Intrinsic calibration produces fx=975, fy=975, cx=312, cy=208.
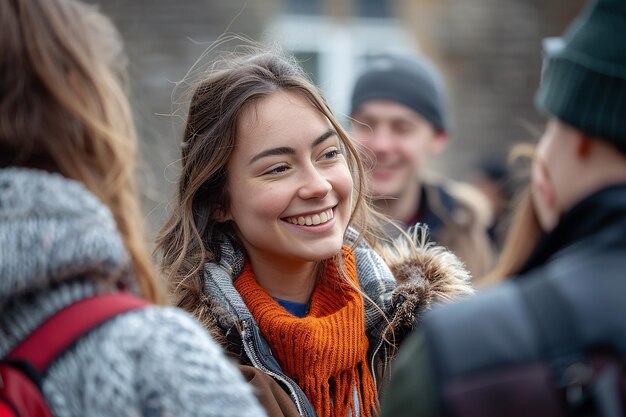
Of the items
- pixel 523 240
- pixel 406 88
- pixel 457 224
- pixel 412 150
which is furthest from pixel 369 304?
pixel 406 88

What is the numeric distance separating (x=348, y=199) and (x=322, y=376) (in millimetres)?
575

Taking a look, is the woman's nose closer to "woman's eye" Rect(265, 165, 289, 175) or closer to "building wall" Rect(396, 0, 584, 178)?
"woman's eye" Rect(265, 165, 289, 175)

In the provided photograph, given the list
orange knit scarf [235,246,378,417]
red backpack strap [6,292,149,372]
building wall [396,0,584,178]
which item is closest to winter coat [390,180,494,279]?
orange knit scarf [235,246,378,417]

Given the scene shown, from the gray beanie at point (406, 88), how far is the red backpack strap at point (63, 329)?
4036 mm

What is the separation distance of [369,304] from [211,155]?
70 centimetres

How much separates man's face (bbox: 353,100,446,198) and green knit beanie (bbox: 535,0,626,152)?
11.6 ft

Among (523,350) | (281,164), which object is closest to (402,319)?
(281,164)

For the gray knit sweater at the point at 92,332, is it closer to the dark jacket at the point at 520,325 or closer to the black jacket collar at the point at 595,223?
the dark jacket at the point at 520,325

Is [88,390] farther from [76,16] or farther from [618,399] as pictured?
[618,399]

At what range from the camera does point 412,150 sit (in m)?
5.54

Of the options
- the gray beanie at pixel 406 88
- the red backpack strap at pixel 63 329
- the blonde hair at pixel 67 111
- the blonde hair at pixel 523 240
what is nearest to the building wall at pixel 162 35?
the gray beanie at pixel 406 88

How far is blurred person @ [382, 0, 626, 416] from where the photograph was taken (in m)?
1.63

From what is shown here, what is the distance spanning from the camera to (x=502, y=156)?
9.39 meters

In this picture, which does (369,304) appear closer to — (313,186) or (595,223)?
(313,186)
